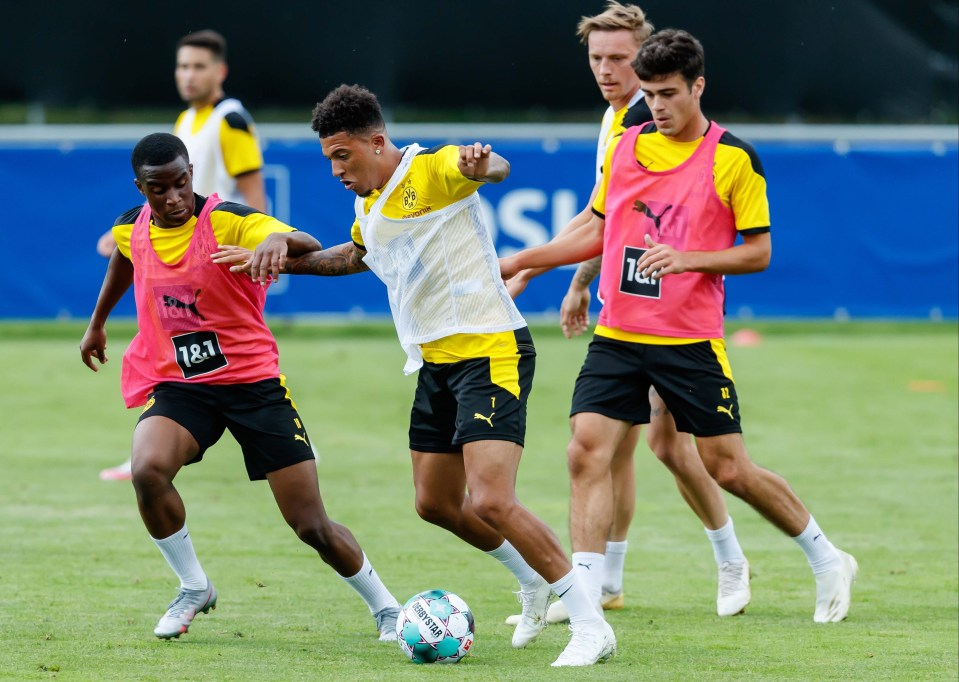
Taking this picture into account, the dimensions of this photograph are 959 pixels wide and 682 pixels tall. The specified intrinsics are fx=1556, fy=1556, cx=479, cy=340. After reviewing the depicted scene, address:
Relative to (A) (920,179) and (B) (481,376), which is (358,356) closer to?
(A) (920,179)

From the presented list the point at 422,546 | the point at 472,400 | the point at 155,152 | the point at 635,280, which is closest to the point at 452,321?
the point at 472,400

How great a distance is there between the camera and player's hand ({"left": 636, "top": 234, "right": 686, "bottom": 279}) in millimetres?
6309

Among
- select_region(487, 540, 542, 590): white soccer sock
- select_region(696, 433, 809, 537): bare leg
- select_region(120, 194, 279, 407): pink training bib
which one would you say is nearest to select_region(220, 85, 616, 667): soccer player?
select_region(487, 540, 542, 590): white soccer sock

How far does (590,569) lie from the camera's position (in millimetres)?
6617

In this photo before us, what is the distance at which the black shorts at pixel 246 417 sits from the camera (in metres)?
6.36

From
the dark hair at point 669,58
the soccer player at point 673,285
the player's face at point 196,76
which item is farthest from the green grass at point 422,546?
the player's face at point 196,76

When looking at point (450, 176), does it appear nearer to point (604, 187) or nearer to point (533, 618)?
point (604, 187)

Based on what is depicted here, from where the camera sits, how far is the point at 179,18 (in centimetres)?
1969

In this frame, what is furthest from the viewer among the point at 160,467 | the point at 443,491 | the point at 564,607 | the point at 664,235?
the point at 564,607

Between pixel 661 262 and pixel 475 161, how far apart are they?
3.16 feet

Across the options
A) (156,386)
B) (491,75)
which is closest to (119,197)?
(491,75)

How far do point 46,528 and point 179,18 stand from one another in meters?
12.1

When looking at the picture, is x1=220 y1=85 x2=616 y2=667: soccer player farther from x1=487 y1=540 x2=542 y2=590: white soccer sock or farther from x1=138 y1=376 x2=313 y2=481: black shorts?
x1=138 y1=376 x2=313 y2=481: black shorts

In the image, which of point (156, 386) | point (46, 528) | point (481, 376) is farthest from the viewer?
point (46, 528)
